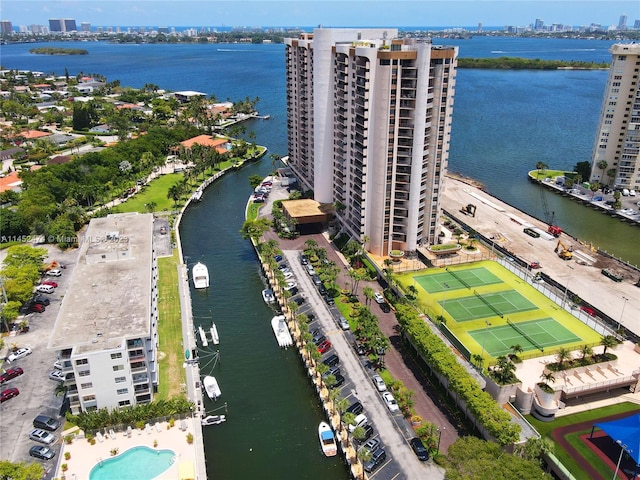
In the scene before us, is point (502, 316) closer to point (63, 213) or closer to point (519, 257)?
point (519, 257)

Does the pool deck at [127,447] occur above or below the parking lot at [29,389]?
below

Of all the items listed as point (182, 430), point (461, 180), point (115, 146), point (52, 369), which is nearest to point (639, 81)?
point (461, 180)

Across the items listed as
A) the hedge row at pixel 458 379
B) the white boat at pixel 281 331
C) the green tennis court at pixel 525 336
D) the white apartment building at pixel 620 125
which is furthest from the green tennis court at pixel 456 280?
the white apartment building at pixel 620 125

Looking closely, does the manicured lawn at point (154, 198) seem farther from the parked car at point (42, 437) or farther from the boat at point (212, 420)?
the boat at point (212, 420)

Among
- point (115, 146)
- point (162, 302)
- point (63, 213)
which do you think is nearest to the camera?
point (162, 302)

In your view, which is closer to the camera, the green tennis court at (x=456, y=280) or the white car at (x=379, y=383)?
the white car at (x=379, y=383)

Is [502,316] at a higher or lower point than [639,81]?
lower

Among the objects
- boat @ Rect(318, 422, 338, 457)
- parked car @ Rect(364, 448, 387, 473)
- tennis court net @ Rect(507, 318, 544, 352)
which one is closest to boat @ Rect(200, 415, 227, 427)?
boat @ Rect(318, 422, 338, 457)

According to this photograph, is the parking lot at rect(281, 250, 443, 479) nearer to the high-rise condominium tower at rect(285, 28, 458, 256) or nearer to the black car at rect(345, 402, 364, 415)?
the black car at rect(345, 402, 364, 415)

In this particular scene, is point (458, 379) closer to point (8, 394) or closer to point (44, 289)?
point (8, 394)
